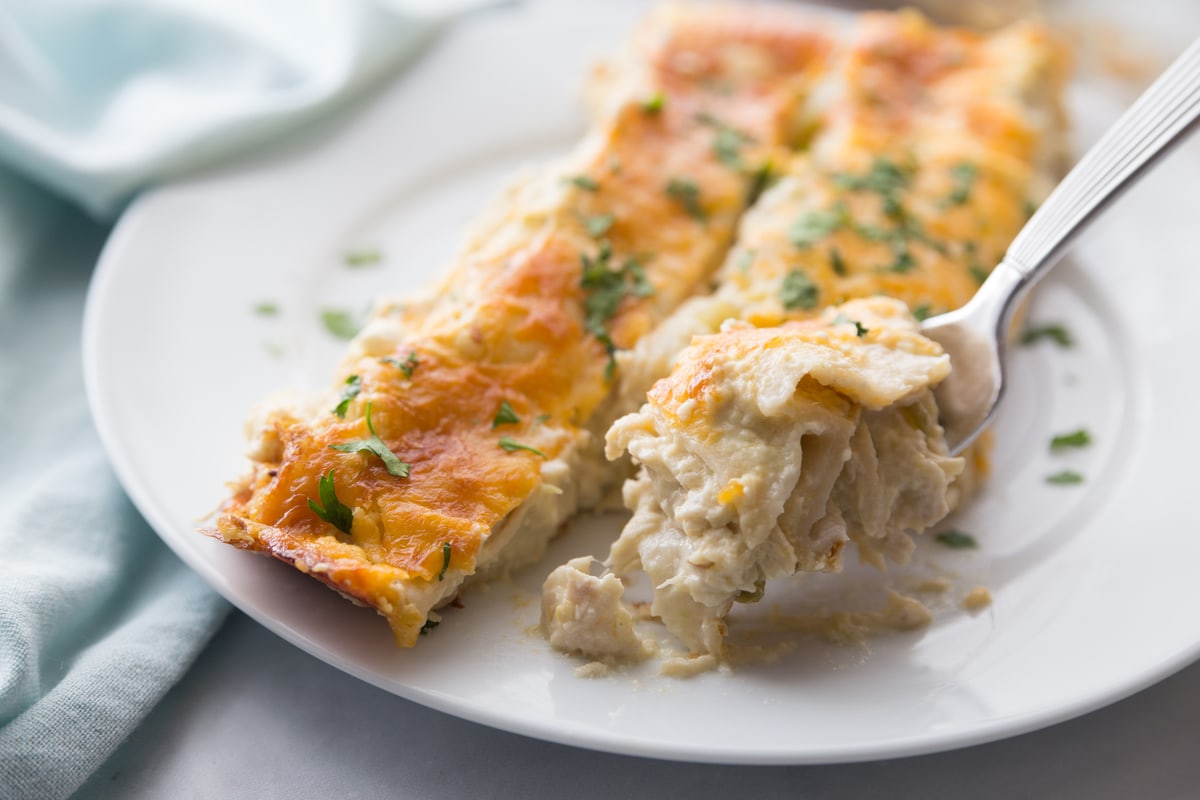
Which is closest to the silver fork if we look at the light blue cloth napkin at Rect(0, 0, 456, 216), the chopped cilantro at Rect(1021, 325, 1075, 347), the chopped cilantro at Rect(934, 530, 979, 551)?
the chopped cilantro at Rect(934, 530, 979, 551)

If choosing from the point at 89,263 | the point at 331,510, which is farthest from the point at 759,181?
the point at 89,263

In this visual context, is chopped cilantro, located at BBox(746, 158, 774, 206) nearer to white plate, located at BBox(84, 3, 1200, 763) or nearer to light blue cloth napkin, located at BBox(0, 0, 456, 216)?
white plate, located at BBox(84, 3, 1200, 763)

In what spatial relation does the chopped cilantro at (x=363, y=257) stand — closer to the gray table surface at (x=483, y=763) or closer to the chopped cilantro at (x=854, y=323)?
the gray table surface at (x=483, y=763)

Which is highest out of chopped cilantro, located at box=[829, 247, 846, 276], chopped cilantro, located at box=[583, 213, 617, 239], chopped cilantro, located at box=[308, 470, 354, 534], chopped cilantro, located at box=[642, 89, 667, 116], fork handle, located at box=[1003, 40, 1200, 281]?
fork handle, located at box=[1003, 40, 1200, 281]

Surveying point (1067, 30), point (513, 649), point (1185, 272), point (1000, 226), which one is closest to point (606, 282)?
point (513, 649)

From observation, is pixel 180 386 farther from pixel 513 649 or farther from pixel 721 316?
pixel 721 316

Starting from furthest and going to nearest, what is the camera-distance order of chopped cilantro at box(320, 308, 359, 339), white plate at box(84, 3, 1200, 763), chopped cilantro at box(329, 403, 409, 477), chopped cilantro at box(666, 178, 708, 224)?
chopped cilantro at box(320, 308, 359, 339)
chopped cilantro at box(666, 178, 708, 224)
chopped cilantro at box(329, 403, 409, 477)
white plate at box(84, 3, 1200, 763)

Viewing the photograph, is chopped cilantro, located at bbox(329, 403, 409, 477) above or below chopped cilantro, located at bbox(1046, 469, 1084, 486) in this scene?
below
